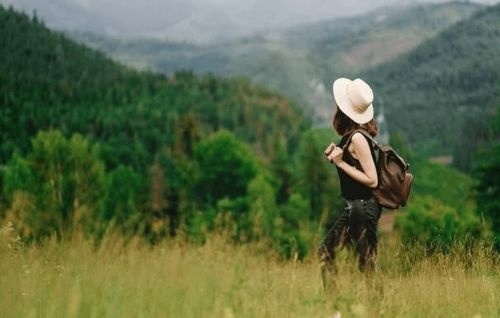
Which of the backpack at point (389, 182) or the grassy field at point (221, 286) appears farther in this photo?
the backpack at point (389, 182)

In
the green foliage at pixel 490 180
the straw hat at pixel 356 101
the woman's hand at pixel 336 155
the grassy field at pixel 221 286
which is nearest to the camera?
the grassy field at pixel 221 286

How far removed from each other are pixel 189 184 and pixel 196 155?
2.44 m

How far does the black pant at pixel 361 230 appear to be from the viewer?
5.02 metres

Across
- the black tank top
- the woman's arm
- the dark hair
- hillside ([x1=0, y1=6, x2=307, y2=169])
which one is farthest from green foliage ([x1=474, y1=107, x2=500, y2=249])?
hillside ([x1=0, y1=6, x2=307, y2=169])

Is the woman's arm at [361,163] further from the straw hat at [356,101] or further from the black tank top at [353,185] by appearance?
the straw hat at [356,101]

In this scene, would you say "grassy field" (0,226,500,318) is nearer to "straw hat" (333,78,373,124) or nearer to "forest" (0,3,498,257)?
"forest" (0,3,498,257)

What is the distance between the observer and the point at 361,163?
4.96m

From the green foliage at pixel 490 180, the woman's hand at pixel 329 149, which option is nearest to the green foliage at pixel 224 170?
the green foliage at pixel 490 180

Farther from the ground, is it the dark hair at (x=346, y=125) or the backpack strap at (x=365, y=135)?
the dark hair at (x=346, y=125)

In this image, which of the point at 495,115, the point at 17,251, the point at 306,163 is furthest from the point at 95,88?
the point at 17,251

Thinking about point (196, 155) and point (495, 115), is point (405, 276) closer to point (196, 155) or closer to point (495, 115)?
point (495, 115)

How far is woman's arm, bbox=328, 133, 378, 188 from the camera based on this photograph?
492cm

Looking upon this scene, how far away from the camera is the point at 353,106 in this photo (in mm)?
5180

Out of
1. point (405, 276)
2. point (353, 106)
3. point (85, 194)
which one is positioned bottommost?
point (85, 194)
